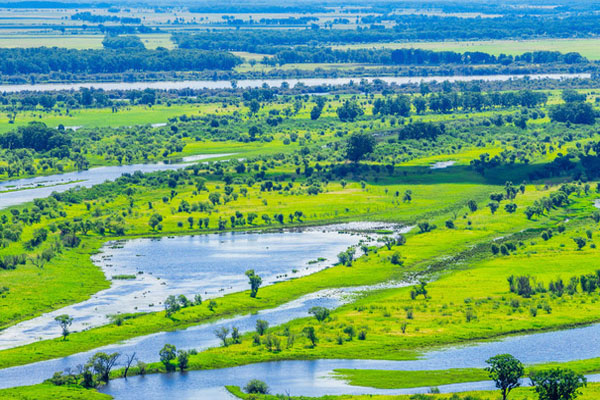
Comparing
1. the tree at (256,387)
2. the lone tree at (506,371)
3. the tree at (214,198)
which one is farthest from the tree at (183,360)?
the tree at (214,198)

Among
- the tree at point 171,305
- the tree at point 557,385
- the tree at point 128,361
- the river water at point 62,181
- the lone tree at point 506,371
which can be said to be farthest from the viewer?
the river water at point 62,181

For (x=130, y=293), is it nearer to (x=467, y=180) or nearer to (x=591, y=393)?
(x=591, y=393)

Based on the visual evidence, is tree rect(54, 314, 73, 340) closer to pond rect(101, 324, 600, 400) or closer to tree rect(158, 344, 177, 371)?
tree rect(158, 344, 177, 371)

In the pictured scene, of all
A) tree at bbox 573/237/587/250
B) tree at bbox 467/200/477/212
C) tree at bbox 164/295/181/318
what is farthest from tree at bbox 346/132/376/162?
tree at bbox 164/295/181/318

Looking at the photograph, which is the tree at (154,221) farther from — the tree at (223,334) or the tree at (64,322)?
the tree at (223,334)

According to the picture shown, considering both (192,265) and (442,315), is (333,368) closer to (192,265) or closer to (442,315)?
(442,315)

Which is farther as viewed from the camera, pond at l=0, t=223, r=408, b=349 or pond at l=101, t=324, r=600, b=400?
pond at l=0, t=223, r=408, b=349

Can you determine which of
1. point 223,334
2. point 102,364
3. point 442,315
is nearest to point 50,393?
point 102,364
